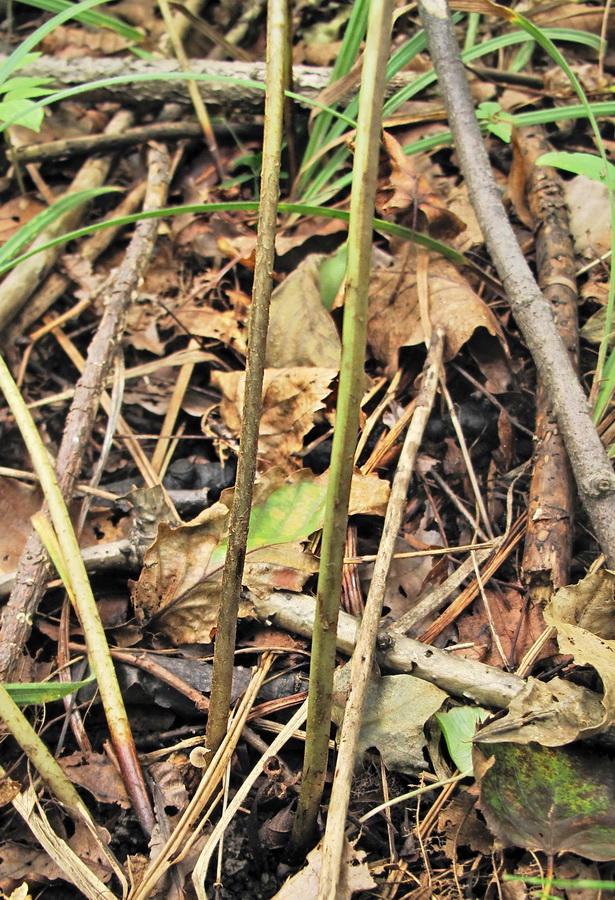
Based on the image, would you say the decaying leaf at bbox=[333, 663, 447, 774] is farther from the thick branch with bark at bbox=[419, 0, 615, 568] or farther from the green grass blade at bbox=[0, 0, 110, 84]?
the green grass blade at bbox=[0, 0, 110, 84]

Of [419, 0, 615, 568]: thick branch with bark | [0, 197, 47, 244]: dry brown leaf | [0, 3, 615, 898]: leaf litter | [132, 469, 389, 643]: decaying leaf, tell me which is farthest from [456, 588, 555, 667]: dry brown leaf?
[0, 197, 47, 244]: dry brown leaf

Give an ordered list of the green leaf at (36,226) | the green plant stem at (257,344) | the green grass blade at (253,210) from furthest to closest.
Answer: the green leaf at (36,226) < the green grass blade at (253,210) < the green plant stem at (257,344)

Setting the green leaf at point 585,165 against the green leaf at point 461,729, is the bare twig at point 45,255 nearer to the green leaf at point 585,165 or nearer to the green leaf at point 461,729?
the green leaf at point 585,165

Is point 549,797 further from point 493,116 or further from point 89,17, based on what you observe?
point 89,17

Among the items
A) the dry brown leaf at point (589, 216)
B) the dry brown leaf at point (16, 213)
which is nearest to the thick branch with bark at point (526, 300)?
the dry brown leaf at point (589, 216)

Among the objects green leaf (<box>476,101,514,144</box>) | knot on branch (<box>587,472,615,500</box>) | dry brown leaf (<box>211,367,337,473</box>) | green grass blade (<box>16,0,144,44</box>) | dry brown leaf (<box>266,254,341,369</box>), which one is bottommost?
knot on branch (<box>587,472,615,500</box>)

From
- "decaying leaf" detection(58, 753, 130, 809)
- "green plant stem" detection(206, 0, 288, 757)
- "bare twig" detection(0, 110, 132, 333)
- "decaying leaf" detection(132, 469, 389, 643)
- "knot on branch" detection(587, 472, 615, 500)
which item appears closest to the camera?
"green plant stem" detection(206, 0, 288, 757)
